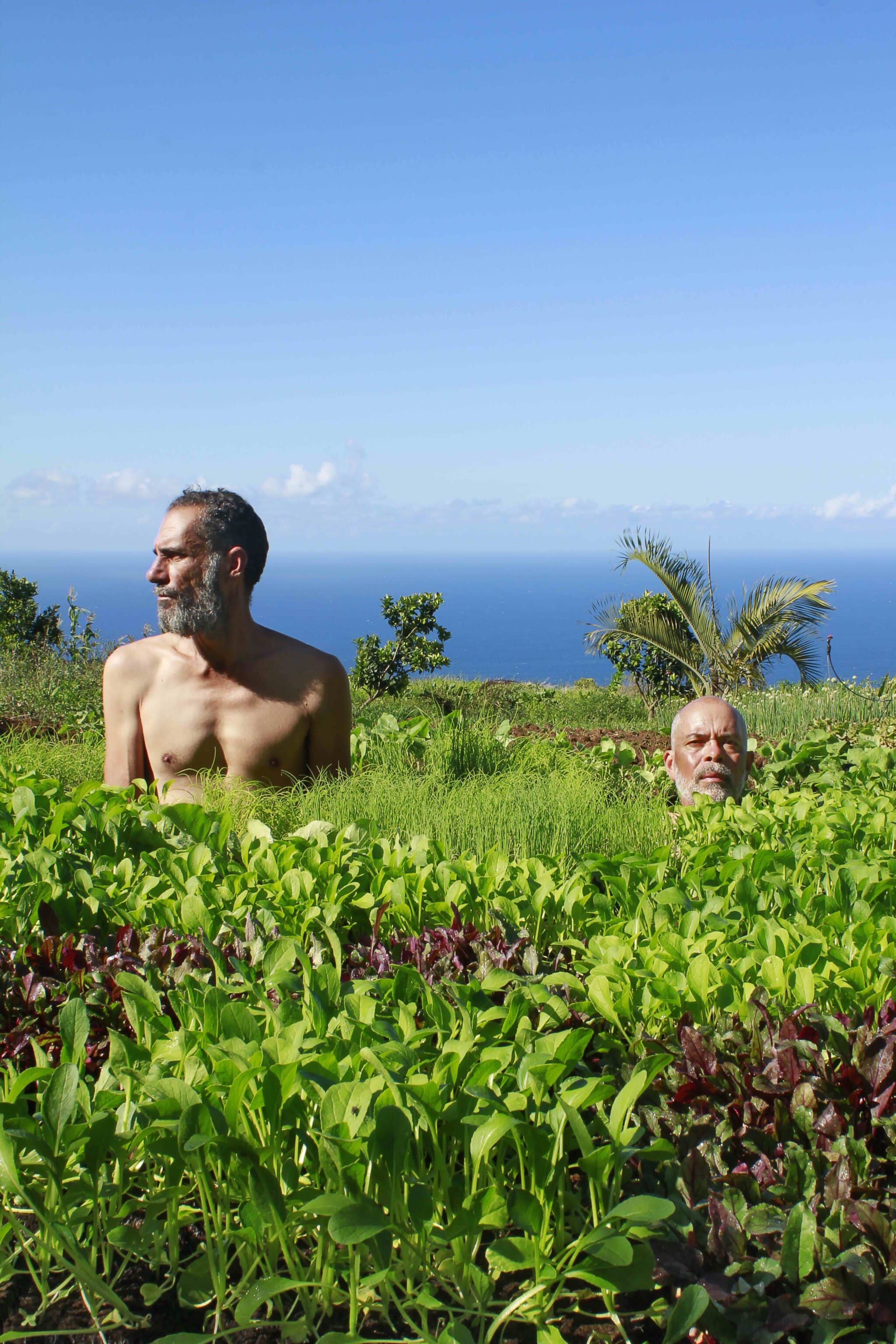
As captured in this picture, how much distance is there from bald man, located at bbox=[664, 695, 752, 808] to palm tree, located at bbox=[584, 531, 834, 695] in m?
9.15

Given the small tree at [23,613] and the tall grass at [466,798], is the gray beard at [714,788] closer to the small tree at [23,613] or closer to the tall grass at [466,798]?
the tall grass at [466,798]

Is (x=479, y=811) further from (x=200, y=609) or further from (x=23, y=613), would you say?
(x=23, y=613)

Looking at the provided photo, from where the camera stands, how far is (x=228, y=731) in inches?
160

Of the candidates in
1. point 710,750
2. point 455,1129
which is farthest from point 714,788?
point 455,1129

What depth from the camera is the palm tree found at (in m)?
13.3

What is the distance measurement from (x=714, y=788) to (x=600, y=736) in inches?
122

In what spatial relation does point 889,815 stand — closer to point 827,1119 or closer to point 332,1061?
point 827,1119

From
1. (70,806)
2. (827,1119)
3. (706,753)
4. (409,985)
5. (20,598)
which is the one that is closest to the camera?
(827,1119)

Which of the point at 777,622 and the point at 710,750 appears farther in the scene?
the point at 777,622

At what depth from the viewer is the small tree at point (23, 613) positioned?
20.7 meters

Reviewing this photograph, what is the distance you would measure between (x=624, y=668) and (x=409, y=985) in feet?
61.3

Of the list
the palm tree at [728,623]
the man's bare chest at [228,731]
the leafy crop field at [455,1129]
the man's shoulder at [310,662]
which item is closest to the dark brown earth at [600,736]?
the man's shoulder at [310,662]

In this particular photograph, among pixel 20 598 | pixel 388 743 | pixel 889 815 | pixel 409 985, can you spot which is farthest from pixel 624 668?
pixel 409 985

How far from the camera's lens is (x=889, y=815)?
10.1 feet
